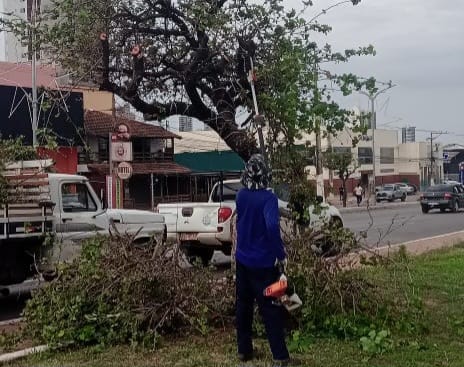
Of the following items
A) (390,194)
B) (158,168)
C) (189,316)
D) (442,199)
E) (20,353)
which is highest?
(158,168)

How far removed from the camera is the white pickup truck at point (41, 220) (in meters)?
10.2

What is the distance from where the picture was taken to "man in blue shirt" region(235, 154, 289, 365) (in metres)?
6.22

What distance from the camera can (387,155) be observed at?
309 feet

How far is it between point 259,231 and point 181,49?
5150mm

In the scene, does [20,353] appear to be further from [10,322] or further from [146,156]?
[146,156]

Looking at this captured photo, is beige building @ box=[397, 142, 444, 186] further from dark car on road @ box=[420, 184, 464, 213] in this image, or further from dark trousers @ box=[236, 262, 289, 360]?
dark trousers @ box=[236, 262, 289, 360]

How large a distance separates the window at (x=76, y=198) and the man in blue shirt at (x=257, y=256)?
5593 mm

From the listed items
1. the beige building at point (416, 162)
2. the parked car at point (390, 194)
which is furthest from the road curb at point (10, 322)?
the beige building at point (416, 162)

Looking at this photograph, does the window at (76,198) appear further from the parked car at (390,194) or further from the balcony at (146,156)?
the parked car at (390,194)

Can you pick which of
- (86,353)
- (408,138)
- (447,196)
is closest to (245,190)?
(86,353)

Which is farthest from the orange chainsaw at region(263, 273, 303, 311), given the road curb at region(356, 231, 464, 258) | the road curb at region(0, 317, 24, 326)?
the road curb at region(356, 231, 464, 258)

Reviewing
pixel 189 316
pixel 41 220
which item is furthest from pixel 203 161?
pixel 189 316

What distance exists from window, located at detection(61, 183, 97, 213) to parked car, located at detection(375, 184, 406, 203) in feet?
179

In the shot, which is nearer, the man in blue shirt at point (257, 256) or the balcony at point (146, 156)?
the man in blue shirt at point (257, 256)
